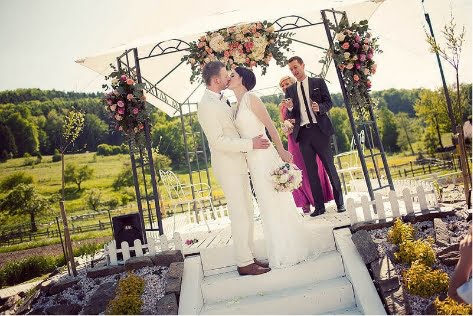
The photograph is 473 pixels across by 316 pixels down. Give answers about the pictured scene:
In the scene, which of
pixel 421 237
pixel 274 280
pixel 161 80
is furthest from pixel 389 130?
pixel 274 280

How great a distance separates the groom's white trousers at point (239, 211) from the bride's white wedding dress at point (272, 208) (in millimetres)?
167

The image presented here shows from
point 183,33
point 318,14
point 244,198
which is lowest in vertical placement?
point 244,198

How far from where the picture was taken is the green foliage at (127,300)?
3.87 m

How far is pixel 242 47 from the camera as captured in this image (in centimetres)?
648

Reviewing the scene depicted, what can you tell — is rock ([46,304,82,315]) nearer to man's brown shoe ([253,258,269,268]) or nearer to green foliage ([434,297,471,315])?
man's brown shoe ([253,258,269,268])

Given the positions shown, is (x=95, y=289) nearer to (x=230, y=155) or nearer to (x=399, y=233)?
(x=230, y=155)

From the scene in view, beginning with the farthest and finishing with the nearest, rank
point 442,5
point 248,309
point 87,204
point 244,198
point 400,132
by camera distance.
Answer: point 400,132 → point 87,204 → point 442,5 → point 244,198 → point 248,309

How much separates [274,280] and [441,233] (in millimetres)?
1810

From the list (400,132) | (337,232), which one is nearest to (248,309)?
(337,232)

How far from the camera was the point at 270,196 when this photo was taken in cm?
424

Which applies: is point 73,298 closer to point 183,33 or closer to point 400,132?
point 183,33

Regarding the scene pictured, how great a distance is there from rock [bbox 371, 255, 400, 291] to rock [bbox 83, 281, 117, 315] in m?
2.77

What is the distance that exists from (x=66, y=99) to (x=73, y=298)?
74968 mm

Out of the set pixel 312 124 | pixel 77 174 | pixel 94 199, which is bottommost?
pixel 312 124
